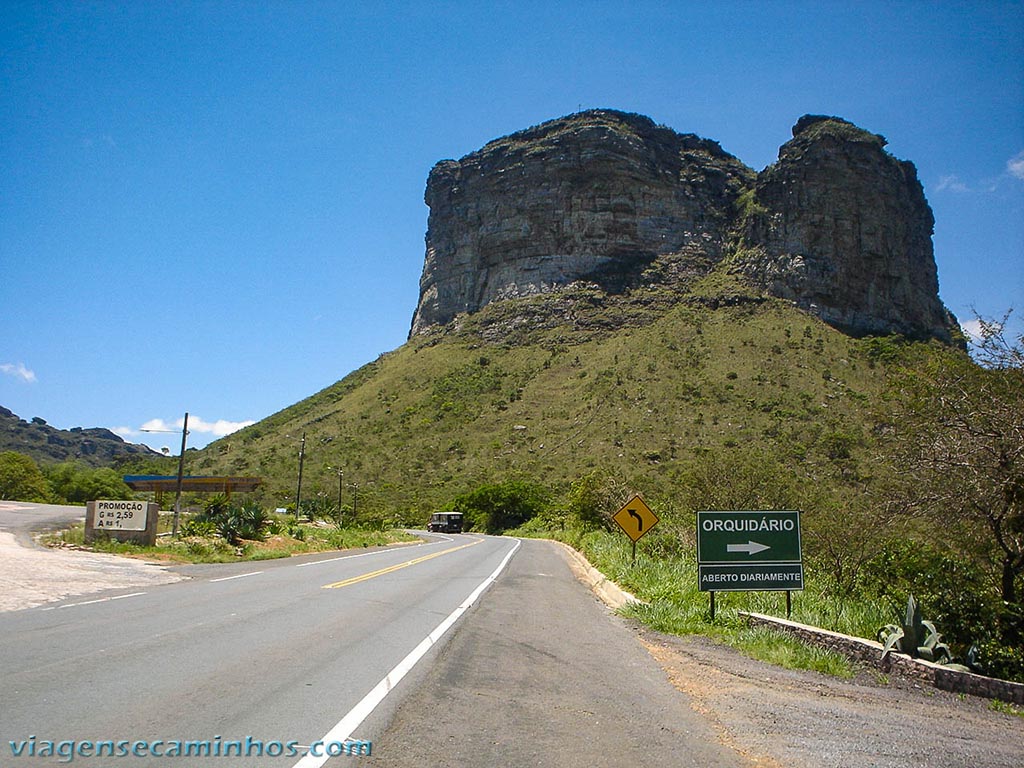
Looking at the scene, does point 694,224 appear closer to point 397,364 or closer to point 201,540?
point 397,364

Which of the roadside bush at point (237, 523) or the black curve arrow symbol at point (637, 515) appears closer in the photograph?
the black curve arrow symbol at point (637, 515)

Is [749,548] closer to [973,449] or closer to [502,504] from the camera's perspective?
[973,449]

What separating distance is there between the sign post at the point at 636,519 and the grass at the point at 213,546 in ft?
43.9

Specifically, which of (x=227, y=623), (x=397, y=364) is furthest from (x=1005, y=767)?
(x=397, y=364)

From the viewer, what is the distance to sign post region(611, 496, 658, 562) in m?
19.6

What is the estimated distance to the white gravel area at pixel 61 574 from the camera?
1280cm

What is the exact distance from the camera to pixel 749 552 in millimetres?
12062

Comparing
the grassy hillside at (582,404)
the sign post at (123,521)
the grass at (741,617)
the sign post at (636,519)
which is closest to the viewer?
the grass at (741,617)

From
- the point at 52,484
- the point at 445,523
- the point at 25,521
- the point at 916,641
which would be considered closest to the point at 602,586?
the point at 916,641

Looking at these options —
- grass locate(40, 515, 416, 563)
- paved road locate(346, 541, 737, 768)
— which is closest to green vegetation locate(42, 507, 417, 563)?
grass locate(40, 515, 416, 563)

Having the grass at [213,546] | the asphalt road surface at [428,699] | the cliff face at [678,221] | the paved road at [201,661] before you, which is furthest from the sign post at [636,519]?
the cliff face at [678,221]

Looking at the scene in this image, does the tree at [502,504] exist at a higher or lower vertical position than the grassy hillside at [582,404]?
lower

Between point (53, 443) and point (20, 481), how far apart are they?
123981mm

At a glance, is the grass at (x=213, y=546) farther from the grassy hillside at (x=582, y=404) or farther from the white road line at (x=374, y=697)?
the grassy hillside at (x=582, y=404)
